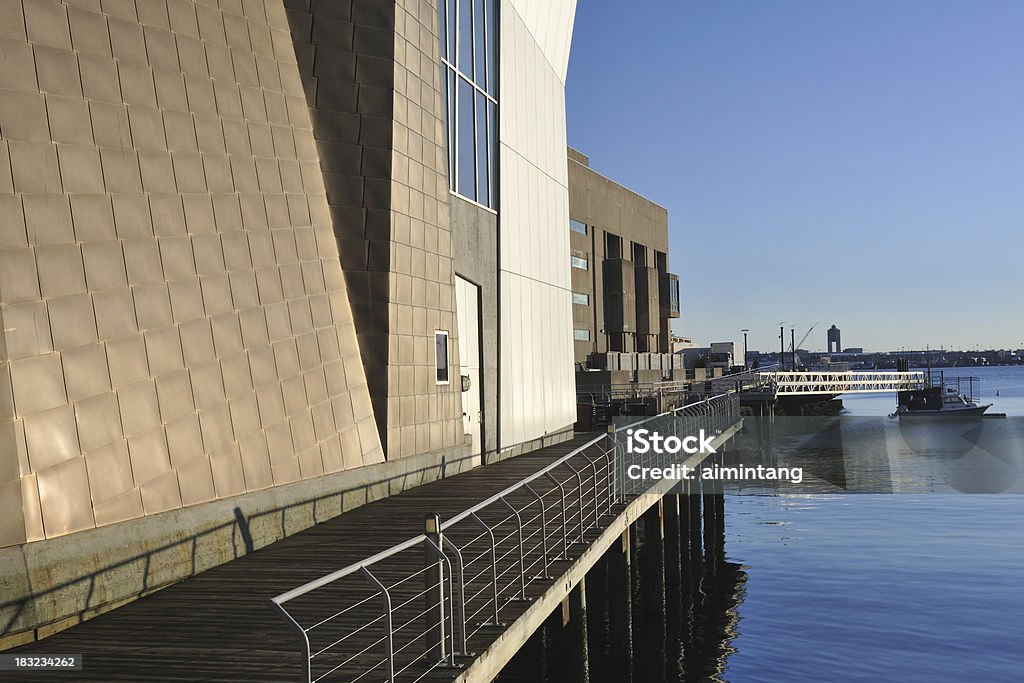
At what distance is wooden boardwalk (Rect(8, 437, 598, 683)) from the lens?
25.8ft

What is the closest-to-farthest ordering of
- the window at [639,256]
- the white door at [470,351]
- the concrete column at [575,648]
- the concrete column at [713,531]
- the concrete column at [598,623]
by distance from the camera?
the concrete column at [575,648], the concrete column at [598,623], the white door at [470,351], the concrete column at [713,531], the window at [639,256]

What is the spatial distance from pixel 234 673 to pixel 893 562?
2439cm

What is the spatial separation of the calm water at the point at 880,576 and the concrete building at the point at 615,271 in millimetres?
24872

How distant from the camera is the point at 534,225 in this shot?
28.6m

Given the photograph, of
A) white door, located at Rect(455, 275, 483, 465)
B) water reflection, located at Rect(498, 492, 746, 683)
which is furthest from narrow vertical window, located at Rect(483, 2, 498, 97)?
water reflection, located at Rect(498, 492, 746, 683)

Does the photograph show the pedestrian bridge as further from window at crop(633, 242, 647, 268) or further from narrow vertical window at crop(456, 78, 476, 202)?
narrow vertical window at crop(456, 78, 476, 202)

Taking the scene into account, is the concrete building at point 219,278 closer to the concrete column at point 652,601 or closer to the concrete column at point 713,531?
the concrete column at point 652,601

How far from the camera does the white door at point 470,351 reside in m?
22.4

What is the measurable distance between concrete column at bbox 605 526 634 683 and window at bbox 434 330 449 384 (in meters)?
4.88

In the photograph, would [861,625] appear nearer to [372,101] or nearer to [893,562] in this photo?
[893,562]

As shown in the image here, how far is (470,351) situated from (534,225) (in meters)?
6.78

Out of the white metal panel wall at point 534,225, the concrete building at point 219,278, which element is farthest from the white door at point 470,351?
the white metal panel wall at point 534,225

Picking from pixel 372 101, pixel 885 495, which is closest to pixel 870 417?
pixel 885 495

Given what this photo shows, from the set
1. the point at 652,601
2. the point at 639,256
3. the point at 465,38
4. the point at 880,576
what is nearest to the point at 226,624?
the point at 652,601
